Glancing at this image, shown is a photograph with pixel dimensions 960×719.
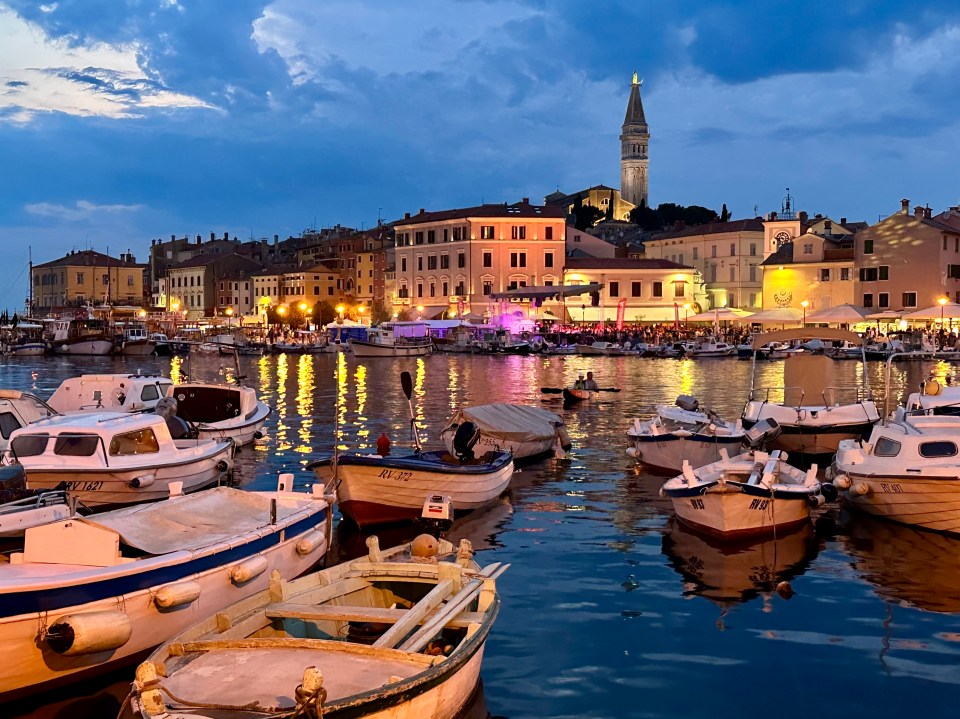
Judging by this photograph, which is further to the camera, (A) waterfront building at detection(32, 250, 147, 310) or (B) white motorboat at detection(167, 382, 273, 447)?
(A) waterfront building at detection(32, 250, 147, 310)

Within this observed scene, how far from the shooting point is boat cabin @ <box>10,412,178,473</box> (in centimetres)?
1795

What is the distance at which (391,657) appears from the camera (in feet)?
28.0

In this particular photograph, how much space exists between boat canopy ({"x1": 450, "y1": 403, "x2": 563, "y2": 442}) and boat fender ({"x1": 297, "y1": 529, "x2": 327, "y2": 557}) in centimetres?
871

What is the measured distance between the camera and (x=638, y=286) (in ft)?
315

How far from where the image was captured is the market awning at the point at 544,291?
3349 inches

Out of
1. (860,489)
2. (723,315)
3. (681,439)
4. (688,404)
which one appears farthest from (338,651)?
(723,315)

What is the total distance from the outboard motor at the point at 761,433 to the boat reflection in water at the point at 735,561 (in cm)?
578

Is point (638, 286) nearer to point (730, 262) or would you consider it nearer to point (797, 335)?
point (730, 262)

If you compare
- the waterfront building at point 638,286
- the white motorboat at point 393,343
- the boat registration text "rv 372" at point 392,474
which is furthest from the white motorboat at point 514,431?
the waterfront building at point 638,286

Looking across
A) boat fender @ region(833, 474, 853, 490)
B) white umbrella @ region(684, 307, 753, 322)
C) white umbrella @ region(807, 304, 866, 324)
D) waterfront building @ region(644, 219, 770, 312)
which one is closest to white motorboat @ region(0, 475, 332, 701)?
boat fender @ region(833, 474, 853, 490)

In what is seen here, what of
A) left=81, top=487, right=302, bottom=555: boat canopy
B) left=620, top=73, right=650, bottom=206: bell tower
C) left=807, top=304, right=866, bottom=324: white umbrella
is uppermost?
left=620, top=73, right=650, bottom=206: bell tower

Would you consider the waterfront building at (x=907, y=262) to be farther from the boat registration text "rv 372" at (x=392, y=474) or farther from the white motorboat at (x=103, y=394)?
the boat registration text "rv 372" at (x=392, y=474)

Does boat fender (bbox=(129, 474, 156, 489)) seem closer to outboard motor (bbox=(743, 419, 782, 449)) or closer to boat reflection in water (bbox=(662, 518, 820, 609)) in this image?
boat reflection in water (bbox=(662, 518, 820, 609))

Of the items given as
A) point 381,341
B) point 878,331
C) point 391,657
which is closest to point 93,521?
point 391,657
